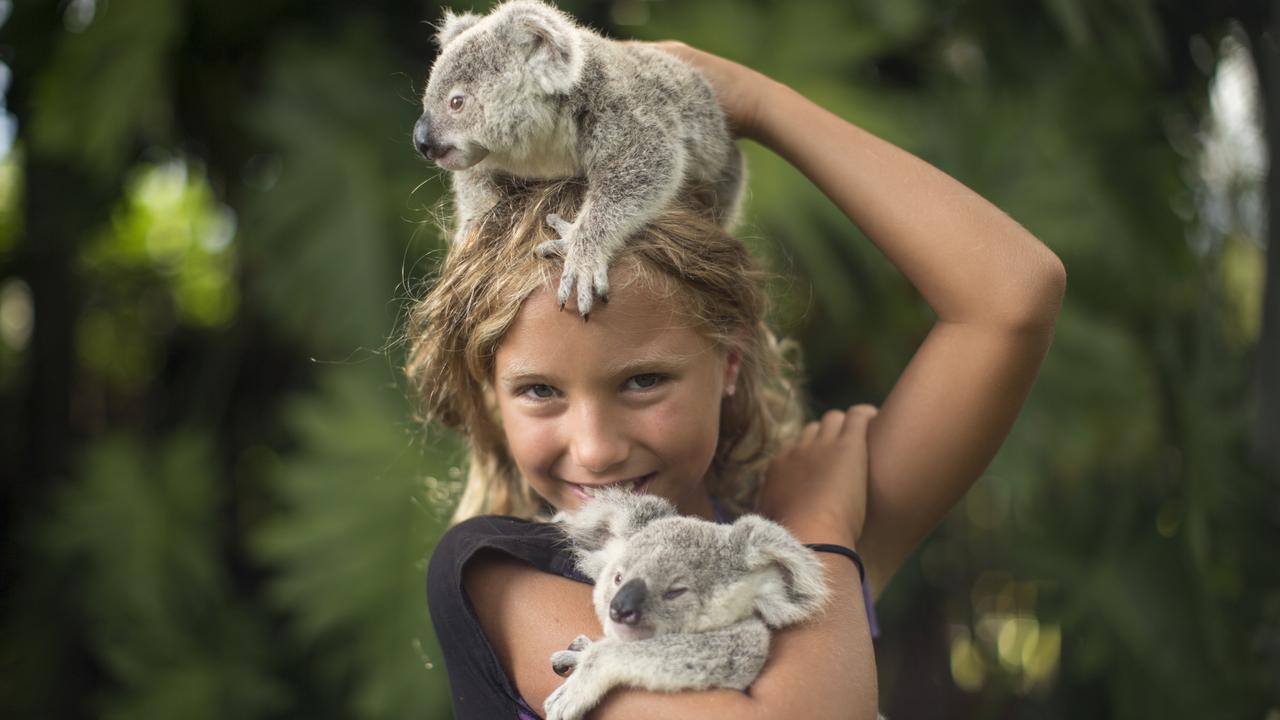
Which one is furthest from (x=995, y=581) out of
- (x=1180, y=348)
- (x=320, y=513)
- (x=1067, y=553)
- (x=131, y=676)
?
(x=131, y=676)

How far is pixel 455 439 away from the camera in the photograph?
125 inches

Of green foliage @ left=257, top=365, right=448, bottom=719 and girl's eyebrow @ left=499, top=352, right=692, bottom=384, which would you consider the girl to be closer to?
girl's eyebrow @ left=499, top=352, right=692, bottom=384

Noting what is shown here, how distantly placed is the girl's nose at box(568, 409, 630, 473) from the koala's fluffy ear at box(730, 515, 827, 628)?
193mm

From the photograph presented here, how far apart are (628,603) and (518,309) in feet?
1.44

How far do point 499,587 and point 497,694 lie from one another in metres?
0.13

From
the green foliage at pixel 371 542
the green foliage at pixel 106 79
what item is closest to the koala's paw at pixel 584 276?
the green foliage at pixel 371 542

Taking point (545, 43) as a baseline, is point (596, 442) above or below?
below

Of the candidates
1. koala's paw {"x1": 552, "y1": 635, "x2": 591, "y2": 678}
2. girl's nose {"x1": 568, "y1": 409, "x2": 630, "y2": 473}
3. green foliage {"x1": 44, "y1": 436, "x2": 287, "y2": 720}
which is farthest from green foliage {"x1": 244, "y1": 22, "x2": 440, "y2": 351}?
koala's paw {"x1": 552, "y1": 635, "x2": 591, "y2": 678}

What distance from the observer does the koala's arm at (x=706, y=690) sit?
1.21m

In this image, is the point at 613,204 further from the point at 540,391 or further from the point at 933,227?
the point at 933,227

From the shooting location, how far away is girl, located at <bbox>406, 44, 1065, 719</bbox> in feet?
4.58

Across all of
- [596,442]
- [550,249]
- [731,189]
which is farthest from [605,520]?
[731,189]

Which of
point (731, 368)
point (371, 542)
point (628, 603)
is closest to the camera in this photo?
point (628, 603)

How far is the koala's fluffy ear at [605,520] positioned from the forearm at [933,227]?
0.53 meters
